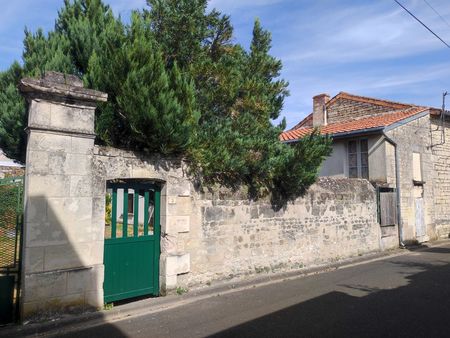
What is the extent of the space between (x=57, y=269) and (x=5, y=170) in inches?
315

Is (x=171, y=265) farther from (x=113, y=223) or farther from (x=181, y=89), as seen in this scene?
(x=181, y=89)

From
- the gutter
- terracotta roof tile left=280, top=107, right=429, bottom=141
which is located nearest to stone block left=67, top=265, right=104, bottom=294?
terracotta roof tile left=280, top=107, right=429, bottom=141

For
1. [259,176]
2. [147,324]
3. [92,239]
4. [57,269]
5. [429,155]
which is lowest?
[147,324]

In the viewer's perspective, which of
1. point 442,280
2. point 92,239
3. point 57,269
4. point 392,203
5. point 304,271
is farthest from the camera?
point 392,203

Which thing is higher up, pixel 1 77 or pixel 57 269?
pixel 1 77

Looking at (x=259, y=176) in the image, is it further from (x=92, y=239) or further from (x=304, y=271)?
(x=92, y=239)

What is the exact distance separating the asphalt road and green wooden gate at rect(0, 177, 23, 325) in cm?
111

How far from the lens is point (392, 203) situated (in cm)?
1345

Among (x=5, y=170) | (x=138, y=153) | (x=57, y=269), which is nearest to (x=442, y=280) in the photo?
(x=138, y=153)

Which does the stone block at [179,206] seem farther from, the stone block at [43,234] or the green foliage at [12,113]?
the green foliage at [12,113]

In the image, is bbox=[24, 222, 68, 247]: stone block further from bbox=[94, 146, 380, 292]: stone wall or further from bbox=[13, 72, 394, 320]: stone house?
bbox=[94, 146, 380, 292]: stone wall

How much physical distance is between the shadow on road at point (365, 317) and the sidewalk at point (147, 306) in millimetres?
1504

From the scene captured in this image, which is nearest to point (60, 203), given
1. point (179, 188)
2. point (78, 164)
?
point (78, 164)

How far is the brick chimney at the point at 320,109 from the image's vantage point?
18.1 m
